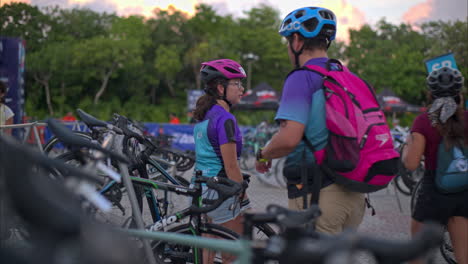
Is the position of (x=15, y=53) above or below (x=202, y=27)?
below

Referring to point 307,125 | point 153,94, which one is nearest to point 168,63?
point 153,94

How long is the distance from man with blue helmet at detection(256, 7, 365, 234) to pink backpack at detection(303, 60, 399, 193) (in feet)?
0.17

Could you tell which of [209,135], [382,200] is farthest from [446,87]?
[382,200]

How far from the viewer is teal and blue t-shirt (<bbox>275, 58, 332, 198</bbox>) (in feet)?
7.75

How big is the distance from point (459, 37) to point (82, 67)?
40728 millimetres

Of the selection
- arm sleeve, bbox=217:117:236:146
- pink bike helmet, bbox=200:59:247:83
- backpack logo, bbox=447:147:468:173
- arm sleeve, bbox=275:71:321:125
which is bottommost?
backpack logo, bbox=447:147:468:173

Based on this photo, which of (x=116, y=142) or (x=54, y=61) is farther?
(x=54, y=61)

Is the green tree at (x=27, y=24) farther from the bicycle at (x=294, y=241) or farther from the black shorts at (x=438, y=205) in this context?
the bicycle at (x=294, y=241)

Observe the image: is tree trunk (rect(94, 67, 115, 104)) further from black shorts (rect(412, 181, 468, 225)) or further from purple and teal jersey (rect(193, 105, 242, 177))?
black shorts (rect(412, 181, 468, 225))

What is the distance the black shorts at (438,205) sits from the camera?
322 cm

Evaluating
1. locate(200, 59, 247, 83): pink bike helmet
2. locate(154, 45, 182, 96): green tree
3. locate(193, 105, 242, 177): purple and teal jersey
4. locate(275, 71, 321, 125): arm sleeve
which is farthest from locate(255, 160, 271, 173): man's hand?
locate(154, 45, 182, 96): green tree

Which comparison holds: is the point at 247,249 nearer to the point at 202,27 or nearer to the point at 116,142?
the point at 116,142

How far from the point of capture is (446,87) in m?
3.22

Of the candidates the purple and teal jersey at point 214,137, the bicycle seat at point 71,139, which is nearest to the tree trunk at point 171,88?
the purple and teal jersey at point 214,137
